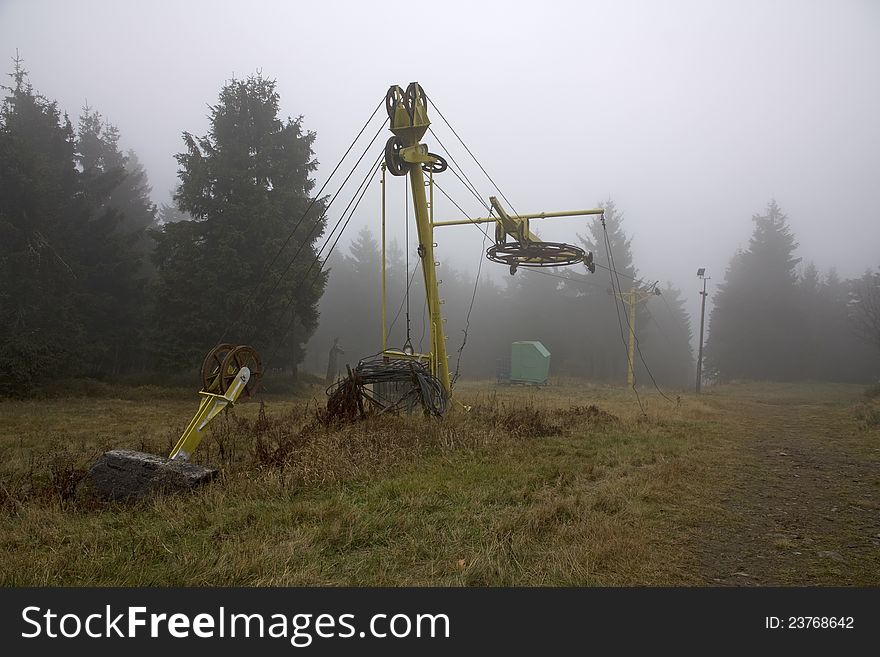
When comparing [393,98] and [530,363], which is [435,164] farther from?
[530,363]

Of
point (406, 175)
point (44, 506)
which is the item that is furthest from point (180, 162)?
point (44, 506)

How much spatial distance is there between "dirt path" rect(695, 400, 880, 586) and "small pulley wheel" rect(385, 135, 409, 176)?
28.0 ft

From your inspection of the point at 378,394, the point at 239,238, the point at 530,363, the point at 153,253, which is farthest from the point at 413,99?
the point at 530,363

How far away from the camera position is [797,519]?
16.5ft

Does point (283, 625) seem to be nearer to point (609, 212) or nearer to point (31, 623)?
point (31, 623)

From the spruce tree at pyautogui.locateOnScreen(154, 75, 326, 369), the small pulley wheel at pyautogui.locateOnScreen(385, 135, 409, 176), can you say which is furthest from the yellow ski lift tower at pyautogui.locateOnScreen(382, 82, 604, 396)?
the spruce tree at pyautogui.locateOnScreen(154, 75, 326, 369)

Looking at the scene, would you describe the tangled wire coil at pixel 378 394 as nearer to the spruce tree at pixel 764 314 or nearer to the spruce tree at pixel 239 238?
the spruce tree at pixel 239 238

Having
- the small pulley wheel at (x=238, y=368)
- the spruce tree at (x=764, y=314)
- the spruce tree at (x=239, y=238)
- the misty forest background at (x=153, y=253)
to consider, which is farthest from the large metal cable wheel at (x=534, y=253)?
the spruce tree at (x=764, y=314)

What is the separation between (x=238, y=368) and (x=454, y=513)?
15.0ft

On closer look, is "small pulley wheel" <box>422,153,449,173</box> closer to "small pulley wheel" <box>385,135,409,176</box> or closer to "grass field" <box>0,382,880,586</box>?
"small pulley wheel" <box>385,135,409,176</box>

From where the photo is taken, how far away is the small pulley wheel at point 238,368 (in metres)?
7.11

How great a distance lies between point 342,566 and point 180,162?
22514 millimetres

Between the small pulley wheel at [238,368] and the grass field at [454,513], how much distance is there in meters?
0.99

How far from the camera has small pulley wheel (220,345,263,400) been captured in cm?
711
